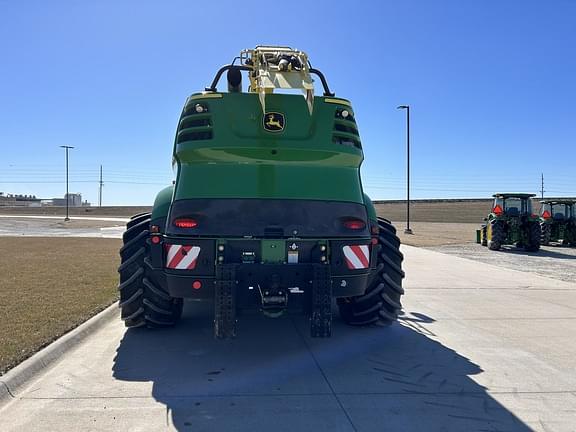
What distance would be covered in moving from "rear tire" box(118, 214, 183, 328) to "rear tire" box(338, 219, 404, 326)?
7.79ft

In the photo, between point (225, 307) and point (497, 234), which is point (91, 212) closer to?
point (497, 234)

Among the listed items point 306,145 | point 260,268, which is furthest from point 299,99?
point 260,268

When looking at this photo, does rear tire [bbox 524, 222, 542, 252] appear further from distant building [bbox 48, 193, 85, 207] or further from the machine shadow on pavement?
distant building [bbox 48, 193, 85, 207]

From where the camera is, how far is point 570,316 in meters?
7.57

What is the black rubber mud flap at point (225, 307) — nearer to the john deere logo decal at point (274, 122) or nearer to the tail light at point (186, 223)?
the tail light at point (186, 223)

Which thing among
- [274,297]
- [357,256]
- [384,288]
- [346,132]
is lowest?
[384,288]

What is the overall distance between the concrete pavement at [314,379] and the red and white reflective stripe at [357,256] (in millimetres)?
1020

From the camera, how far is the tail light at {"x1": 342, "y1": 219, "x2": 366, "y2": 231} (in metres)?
5.09

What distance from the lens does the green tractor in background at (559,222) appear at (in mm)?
22359

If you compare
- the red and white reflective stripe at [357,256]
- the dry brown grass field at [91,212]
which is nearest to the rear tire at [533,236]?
the red and white reflective stripe at [357,256]

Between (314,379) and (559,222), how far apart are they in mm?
21975

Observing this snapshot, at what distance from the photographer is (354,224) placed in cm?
511

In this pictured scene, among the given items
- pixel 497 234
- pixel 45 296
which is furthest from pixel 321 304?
pixel 497 234

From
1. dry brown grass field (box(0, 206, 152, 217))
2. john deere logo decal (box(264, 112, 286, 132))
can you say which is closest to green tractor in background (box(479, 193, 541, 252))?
john deere logo decal (box(264, 112, 286, 132))
